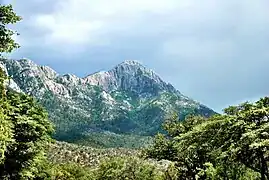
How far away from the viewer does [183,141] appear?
2823 centimetres

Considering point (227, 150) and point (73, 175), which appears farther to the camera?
point (73, 175)

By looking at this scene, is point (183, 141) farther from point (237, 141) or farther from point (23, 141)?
point (23, 141)

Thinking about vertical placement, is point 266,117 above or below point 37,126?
below

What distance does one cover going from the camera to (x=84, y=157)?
189m

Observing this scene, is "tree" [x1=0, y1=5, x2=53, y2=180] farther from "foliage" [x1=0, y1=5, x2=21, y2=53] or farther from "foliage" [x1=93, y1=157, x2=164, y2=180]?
"foliage" [x1=93, y1=157, x2=164, y2=180]

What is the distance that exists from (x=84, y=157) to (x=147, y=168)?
10075 centimetres

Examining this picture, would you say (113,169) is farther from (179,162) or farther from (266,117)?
(266,117)

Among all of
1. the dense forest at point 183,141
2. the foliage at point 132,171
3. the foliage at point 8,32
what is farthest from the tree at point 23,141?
the foliage at point 132,171

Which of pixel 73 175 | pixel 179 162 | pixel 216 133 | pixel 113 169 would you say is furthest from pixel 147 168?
pixel 216 133

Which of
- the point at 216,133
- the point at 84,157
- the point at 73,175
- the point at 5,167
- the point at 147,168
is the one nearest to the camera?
the point at 216,133

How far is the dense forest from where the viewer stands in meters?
22.8

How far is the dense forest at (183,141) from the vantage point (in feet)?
74.9

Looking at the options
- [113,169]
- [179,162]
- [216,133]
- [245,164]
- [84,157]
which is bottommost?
[245,164]

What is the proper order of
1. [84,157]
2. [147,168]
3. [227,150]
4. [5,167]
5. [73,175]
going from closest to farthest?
[227,150] < [5,167] < [147,168] < [73,175] < [84,157]
